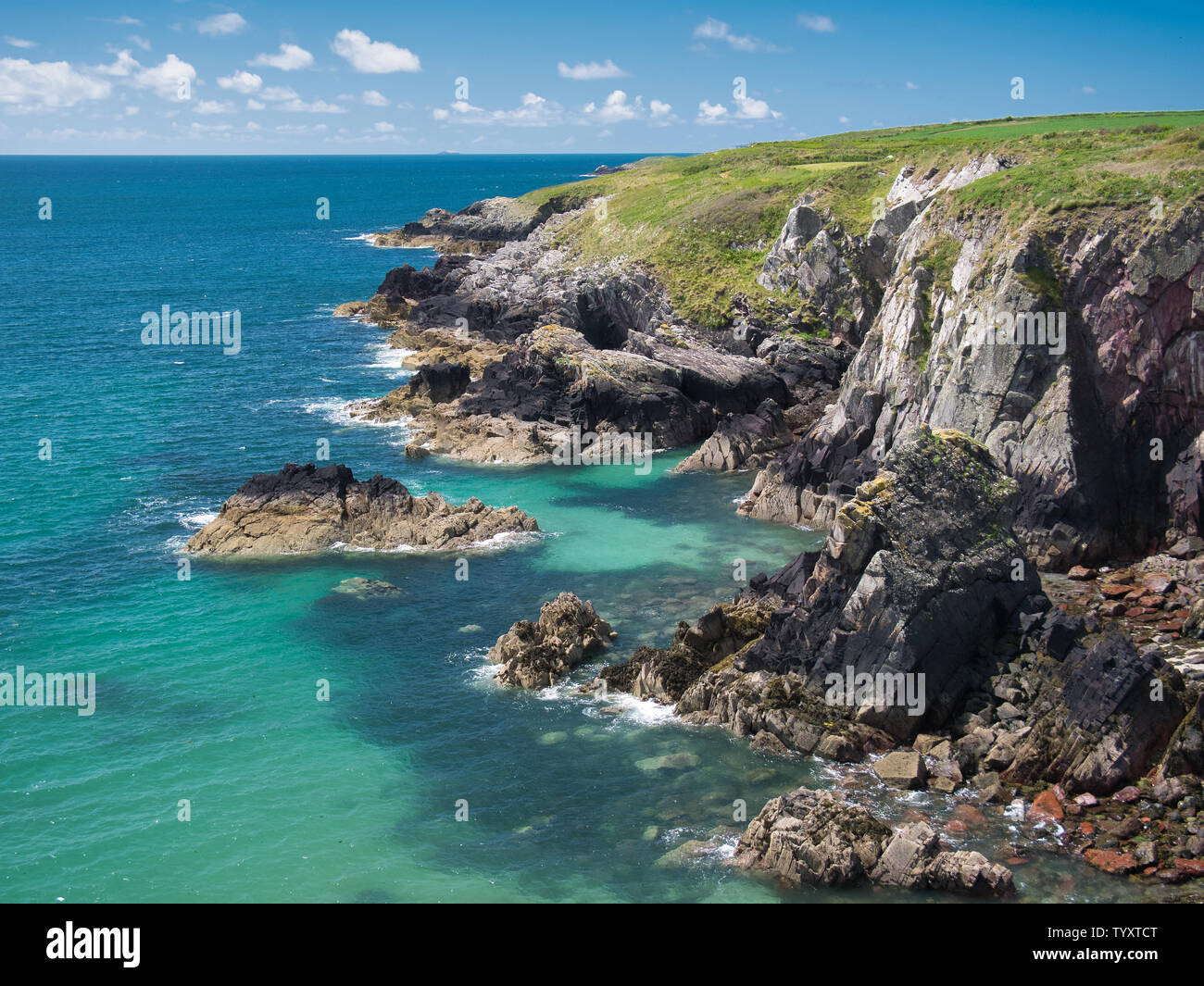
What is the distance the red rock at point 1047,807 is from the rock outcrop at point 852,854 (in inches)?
138

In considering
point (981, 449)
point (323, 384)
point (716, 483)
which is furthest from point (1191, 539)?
point (323, 384)

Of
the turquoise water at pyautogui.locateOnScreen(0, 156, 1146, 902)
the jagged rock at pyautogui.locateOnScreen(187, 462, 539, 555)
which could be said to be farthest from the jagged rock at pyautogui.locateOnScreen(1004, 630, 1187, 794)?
the jagged rock at pyautogui.locateOnScreen(187, 462, 539, 555)

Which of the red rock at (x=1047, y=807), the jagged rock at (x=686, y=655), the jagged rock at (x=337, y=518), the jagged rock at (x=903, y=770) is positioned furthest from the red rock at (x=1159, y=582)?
the jagged rock at (x=337, y=518)

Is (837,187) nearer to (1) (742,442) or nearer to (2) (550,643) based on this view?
(1) (742,442)

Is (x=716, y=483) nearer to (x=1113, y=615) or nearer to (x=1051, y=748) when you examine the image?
(x=1113, y=615)

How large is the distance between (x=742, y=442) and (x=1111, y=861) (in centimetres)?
4139

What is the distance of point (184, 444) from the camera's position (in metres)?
73.6

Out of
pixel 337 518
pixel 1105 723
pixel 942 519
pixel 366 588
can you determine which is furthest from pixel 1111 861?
pixel 337 518

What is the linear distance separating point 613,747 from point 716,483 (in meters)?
30.6

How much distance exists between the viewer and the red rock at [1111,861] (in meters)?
28.5

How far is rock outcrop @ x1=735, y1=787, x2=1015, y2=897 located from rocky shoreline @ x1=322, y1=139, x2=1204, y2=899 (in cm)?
8

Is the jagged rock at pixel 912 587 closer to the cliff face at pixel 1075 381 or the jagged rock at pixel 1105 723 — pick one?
the jagged rock at pixel 1105 723

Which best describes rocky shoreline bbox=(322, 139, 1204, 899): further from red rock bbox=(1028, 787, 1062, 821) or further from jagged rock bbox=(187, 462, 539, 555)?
jagged rock bbox=(187, 462, 539, 555)

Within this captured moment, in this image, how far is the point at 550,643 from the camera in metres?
42.5
